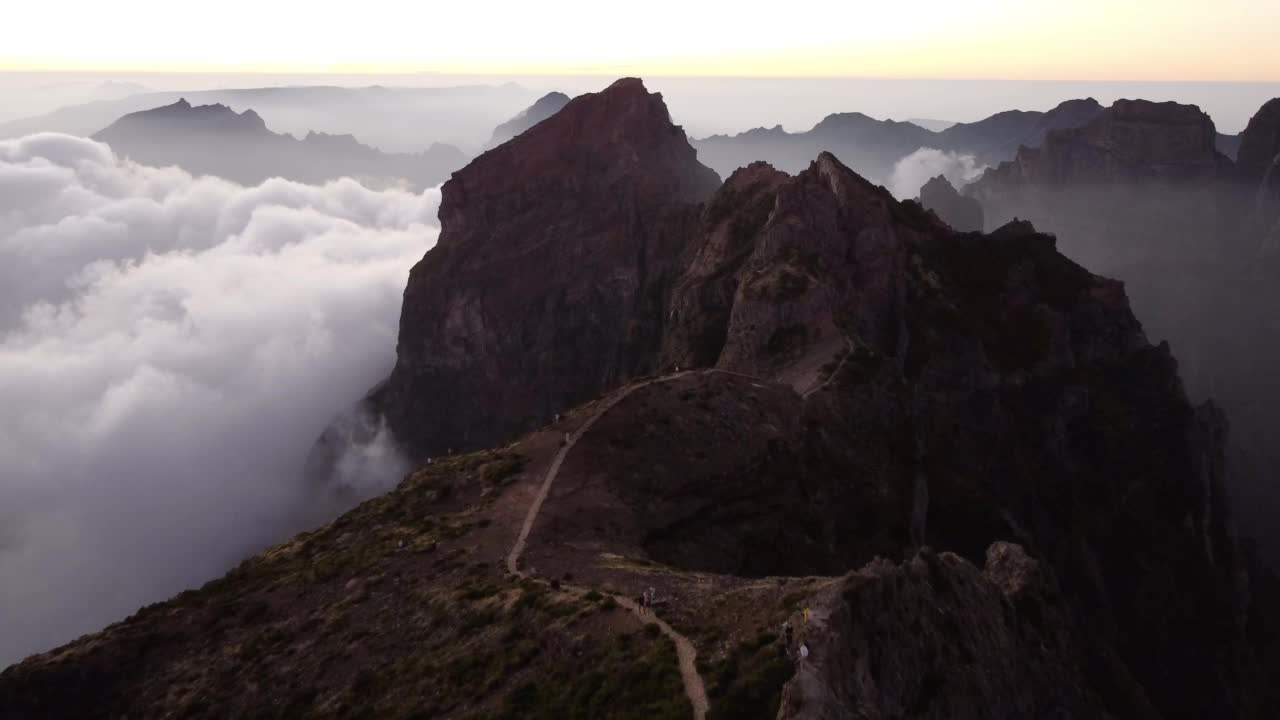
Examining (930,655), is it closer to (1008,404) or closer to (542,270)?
(1008,404)

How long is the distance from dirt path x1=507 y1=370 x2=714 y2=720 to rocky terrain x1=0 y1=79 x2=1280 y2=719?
0.90 feet

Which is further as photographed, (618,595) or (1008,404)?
(1008,404)

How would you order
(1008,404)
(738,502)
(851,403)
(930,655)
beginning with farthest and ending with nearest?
(1008,404) → (851,403) → (738,502) → (930,655)

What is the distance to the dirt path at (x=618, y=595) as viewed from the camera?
1294 inches

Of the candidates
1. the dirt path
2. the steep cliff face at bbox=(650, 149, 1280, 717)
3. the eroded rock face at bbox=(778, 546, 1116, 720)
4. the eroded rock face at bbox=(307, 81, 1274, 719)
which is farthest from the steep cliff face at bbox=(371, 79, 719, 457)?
the eroded rock face at bbox=(778, 546, 1116, 720)

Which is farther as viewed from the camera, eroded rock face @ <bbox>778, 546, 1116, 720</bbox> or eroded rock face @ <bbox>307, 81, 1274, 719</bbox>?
eroded rock face @ <bbox>307, 81, 1274, 719</bbox>

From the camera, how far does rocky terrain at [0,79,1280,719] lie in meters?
38.5

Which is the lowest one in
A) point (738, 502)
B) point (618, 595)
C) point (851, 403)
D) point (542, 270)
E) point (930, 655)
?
point (542, 270)

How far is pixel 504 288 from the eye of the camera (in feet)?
604

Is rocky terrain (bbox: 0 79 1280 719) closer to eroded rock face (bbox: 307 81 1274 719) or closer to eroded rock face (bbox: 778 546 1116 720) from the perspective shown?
eroded rock face (bbox: 778 546 1116 720)

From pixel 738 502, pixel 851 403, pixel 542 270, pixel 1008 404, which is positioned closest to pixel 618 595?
pixel 738 502

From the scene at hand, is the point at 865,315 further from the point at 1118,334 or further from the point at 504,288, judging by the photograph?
the point at 504,288

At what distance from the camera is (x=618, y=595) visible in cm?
4422

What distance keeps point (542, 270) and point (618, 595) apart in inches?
5678
